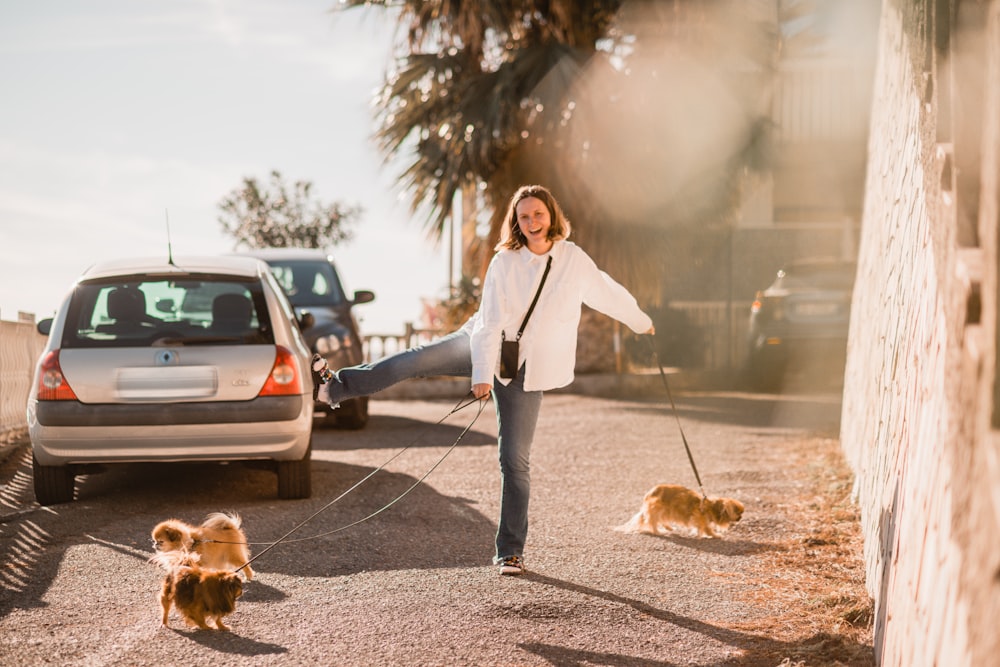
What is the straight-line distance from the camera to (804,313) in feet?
49.9

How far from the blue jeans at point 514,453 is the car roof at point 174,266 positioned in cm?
284

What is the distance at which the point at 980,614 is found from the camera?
2076 millimetres

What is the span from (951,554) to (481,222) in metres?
15.4

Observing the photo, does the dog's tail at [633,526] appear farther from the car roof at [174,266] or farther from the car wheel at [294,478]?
the car roof at [174,266]

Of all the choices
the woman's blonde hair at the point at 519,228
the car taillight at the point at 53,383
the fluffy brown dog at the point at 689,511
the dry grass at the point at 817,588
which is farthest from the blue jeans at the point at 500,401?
the car taillight at the point at 53,383

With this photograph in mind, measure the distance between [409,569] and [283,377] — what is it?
204 cm

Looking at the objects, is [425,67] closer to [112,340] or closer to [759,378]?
[759,378]

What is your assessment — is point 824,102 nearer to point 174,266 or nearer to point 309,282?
point 309,282

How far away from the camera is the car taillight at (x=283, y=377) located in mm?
6992

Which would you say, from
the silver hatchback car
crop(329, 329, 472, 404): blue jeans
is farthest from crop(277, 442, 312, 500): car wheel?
crop(329, 329, 472, 404): blue jeans

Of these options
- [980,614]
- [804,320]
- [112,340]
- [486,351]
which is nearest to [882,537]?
[486,351]

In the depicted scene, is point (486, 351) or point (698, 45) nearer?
point (486, 351)

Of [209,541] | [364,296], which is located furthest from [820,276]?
[209,541]

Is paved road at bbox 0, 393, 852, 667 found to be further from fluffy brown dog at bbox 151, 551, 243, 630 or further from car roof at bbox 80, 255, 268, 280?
car roof at bbox 80, 255, 268, 280
